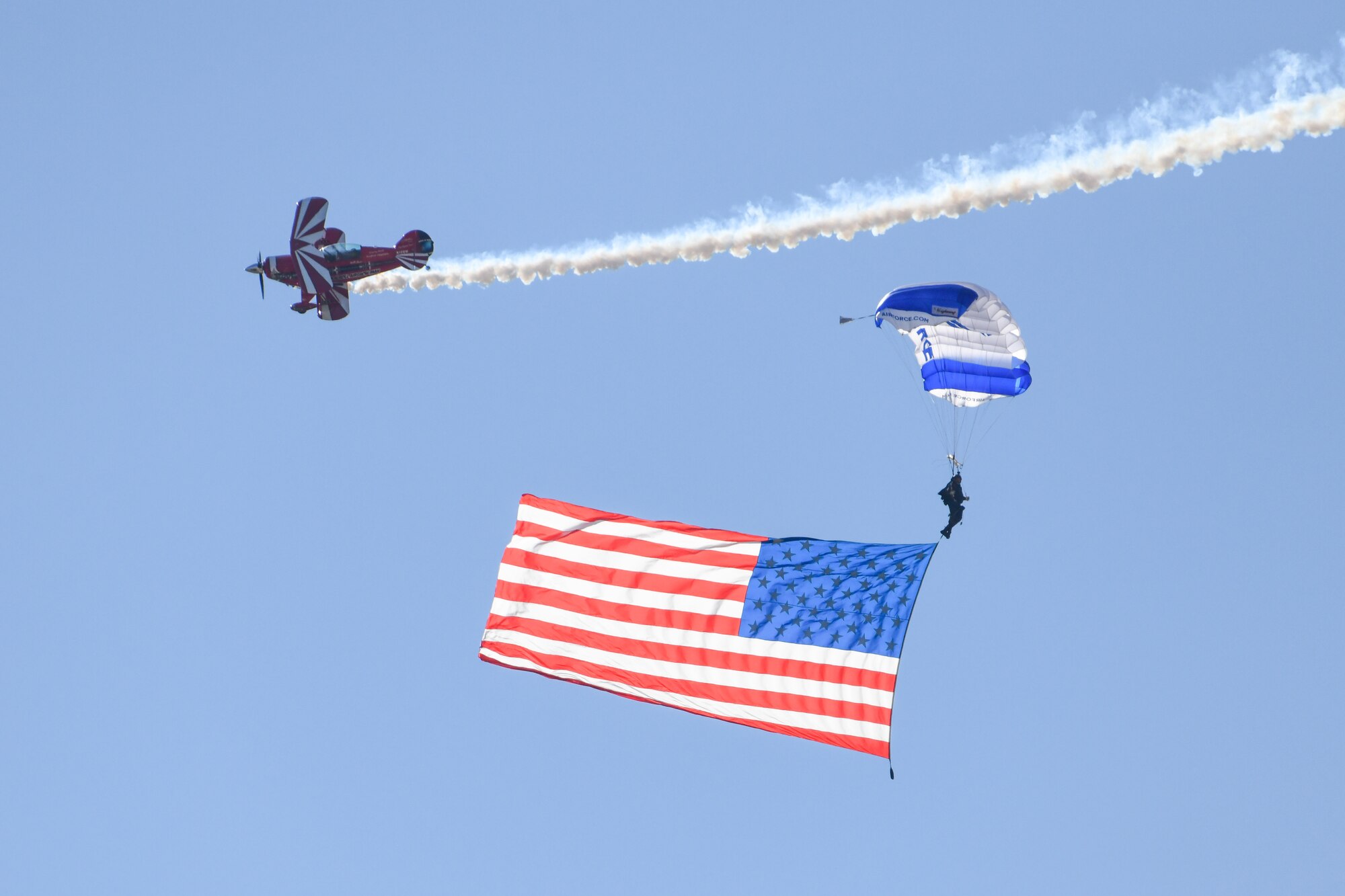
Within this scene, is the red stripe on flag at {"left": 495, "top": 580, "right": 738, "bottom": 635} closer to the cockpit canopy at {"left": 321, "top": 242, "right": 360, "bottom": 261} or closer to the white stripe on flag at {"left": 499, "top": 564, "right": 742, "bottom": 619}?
the white stripe on flag at {"left": 499, "top": 564, "right": 742, "bottom": 619}

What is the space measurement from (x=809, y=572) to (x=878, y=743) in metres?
3.83

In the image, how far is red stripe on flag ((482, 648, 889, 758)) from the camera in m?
31.8

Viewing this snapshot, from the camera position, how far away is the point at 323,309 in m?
55.3

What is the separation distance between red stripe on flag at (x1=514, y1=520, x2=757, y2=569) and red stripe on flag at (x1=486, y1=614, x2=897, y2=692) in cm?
168

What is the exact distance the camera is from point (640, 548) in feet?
115

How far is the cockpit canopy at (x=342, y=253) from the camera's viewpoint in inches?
2144

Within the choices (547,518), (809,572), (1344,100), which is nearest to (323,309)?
(547,518)

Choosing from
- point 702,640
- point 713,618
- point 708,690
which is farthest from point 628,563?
point 708,690

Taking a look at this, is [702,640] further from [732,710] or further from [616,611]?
[616,611]

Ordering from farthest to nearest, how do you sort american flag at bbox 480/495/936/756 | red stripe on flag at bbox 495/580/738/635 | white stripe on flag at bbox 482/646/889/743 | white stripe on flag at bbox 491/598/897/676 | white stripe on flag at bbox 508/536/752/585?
white stripe on flag at bbox 508/536/752/585
red stripe on flag at bbox 495/580/738/635
american flag at bbox 480/495/936/756
white stripe on flag at bbox 491/598/897/676
white stripe on flag at bbox 482/646/889/743

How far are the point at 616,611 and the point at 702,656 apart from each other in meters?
A: 2.02

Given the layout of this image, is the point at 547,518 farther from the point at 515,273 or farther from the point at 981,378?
the point at 515,273

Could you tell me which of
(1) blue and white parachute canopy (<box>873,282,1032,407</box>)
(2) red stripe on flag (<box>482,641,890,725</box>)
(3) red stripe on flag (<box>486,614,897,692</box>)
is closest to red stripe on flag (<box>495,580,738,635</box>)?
(3) red stripe on flag (<box>486,614,897,692</box>)

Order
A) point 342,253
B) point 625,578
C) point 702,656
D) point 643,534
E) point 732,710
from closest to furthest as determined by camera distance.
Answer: point 732,710
point 702,656
point 625,578
point 643,534
point 342,253
